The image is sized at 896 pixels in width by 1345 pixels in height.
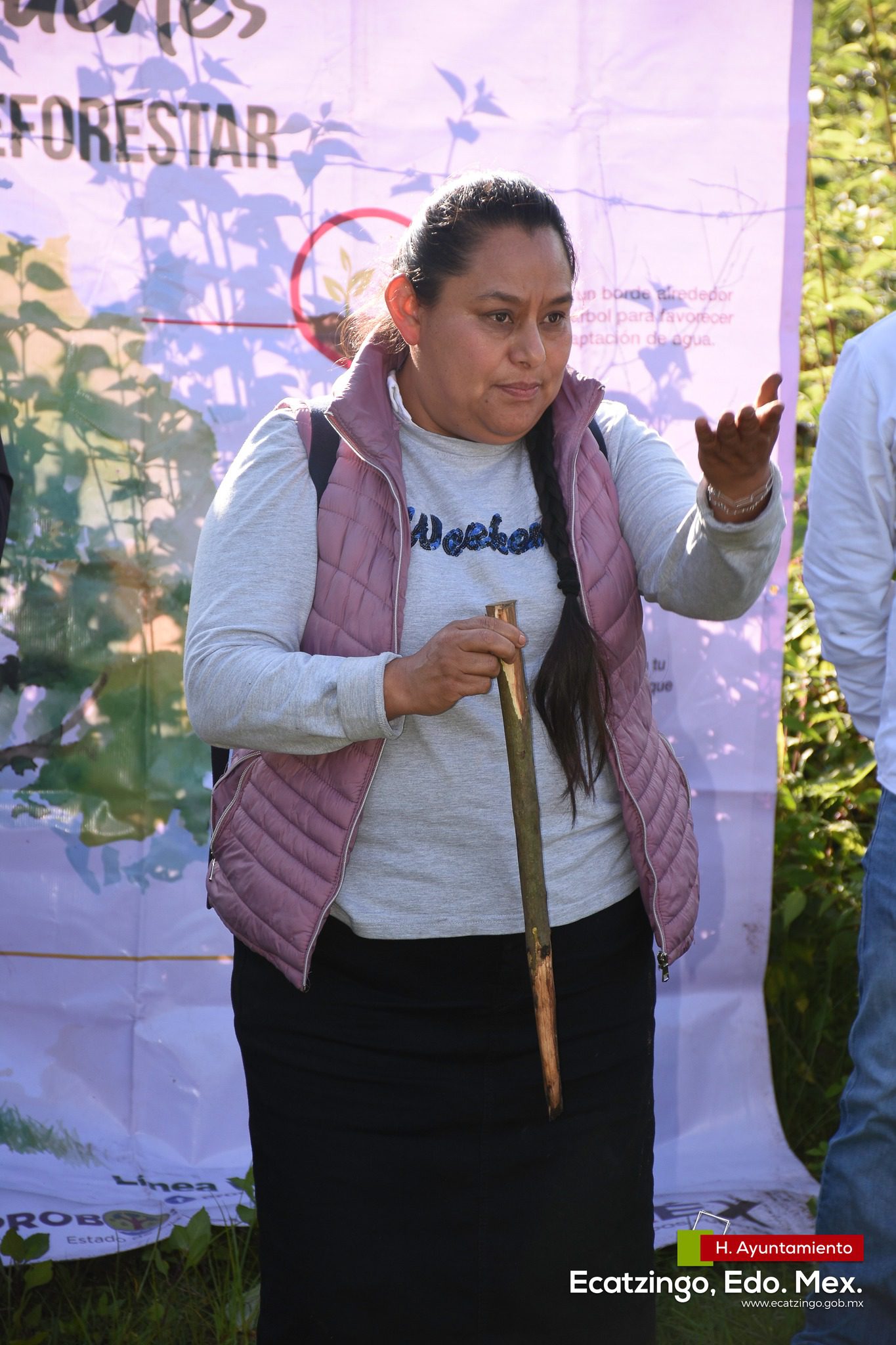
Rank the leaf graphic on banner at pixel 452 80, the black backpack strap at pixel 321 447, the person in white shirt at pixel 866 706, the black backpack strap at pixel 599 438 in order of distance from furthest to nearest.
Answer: the leaf graphic on banner at pixel 452 80 < the person in white shirt at pixel 866 706 < the black backpack strap at pixel 599 438 < the black backpack strap at pixel 321 447

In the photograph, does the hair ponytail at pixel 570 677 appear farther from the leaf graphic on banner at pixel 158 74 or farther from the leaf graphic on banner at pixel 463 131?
the leaf graphic on banner at pixel 158 74

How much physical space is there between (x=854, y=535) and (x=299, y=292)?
1.32 metres

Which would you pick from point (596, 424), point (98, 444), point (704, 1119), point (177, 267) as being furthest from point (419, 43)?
point (704, 1119)

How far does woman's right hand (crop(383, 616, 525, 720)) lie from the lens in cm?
151

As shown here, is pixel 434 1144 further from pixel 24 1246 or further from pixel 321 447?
pixel 24 1246

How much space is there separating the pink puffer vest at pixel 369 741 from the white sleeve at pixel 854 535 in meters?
0.59

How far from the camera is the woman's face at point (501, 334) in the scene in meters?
1.71

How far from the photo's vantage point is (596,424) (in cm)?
193

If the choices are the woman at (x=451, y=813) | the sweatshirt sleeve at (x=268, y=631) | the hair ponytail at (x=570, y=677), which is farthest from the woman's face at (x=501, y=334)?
the sweatshirt sleeve at (x=268, y=631)

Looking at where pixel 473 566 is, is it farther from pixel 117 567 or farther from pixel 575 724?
pixel 117 567

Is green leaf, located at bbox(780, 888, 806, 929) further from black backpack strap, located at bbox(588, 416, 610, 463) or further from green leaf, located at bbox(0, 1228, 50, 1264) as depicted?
green leaf, located at bbox(0, 1228, 50, 1264)

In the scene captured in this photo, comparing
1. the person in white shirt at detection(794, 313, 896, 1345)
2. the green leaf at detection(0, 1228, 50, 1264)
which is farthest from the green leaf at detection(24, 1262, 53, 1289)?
the person in white shirt at detection(794, 313, 896, 1345)

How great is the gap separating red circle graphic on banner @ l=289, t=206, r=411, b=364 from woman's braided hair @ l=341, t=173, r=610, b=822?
3.36 ft

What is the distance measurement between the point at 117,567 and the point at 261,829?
129 centimetres
